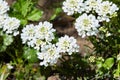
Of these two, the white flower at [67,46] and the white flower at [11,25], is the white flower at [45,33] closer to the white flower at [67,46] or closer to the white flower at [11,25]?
the white flower at [67,46]

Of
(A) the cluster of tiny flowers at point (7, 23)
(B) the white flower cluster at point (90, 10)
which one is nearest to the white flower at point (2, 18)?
(A) the cluster of tiny flowers at point (7, 23)

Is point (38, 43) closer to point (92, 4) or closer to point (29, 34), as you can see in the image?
point (29, 34)

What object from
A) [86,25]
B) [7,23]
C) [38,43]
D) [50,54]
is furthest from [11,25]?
[86,25]

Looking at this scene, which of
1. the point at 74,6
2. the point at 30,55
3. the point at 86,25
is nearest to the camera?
the point at 86,25

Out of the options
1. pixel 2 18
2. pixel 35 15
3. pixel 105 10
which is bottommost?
pixel 105 10

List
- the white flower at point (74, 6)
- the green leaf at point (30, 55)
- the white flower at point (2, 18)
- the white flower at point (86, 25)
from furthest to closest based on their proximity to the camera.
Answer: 1. the green leaf at point (30, 55)
2. the white flower at point (2, 18)
3. the white flower at point (74, 6)
4. the white flower at point (86, 25)

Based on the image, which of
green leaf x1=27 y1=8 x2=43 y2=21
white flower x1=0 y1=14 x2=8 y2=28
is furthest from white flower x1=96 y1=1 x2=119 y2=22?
white flower x1=0 y1=14 x2=8 y2=28
